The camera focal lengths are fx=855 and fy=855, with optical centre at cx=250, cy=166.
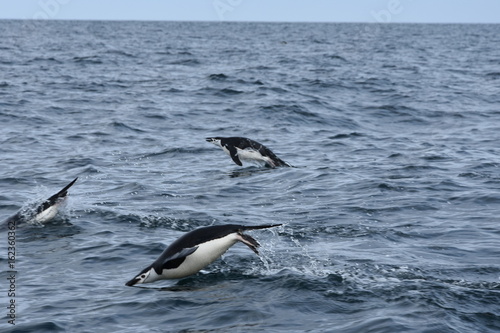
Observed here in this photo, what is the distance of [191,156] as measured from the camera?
1911cm

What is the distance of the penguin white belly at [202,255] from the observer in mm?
9766

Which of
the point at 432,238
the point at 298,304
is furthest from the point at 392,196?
the point at 298,304

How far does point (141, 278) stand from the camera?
9664 mm

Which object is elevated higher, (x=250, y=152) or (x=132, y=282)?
(x=250, y=152)

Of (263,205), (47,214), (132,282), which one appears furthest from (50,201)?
(132,282)

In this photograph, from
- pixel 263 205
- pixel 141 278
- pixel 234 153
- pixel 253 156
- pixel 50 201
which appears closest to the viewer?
pixel 141 278

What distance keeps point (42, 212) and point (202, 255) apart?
12.8ft

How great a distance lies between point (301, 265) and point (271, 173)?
6907 millimetres

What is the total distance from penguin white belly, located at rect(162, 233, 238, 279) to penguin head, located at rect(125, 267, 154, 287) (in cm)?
18

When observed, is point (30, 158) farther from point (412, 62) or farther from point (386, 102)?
point (412, 62)

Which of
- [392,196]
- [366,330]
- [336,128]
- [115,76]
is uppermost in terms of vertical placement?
[115,76]

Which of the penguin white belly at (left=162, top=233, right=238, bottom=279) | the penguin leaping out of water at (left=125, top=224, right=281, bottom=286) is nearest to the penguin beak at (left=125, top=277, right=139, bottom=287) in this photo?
the penguin leaping out of water at (left=125, top=224, right=281, bottom=286)

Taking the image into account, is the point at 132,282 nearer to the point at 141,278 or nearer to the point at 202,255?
the point at 141,278

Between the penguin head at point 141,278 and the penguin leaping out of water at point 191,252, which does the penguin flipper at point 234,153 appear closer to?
the penguin leaping out of water at point 191,252
